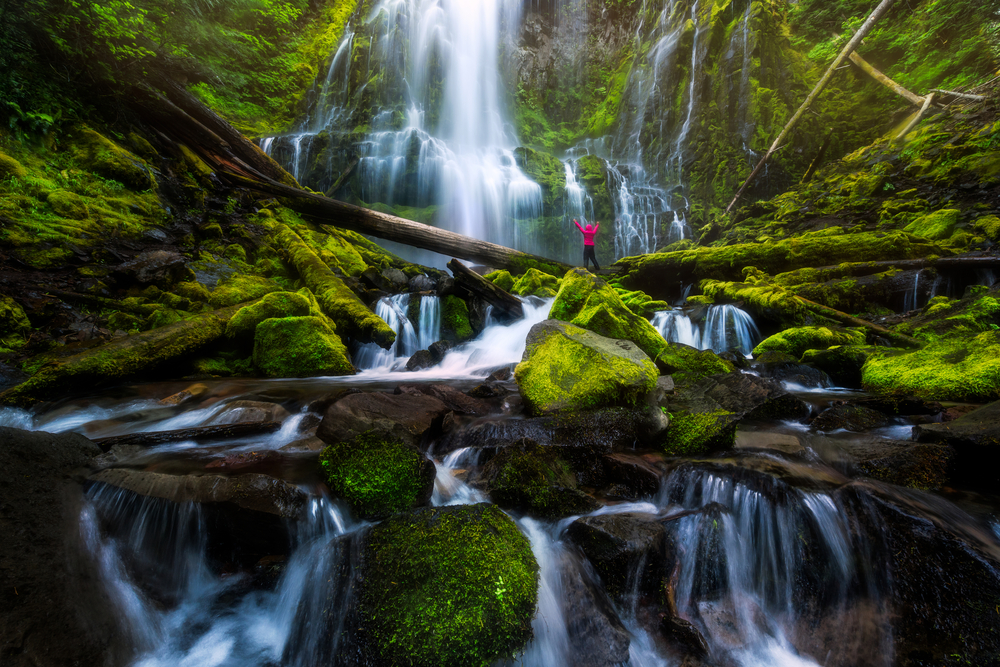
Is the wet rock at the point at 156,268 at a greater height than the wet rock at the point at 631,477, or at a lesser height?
greater

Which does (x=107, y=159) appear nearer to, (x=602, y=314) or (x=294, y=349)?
(x=294, y=349)

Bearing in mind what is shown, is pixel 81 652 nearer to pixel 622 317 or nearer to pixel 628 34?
pixel 622 317

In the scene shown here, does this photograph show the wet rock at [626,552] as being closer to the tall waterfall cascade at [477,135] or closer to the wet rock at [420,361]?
the wet rock at [420,361]

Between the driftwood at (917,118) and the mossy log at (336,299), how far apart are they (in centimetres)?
1769

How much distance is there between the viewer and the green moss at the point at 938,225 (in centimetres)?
895

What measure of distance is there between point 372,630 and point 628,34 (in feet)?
119

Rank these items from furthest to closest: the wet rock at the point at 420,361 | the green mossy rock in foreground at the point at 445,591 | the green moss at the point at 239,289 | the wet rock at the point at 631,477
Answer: the wet rock at the point at 420,361 < the green moss at the point at 239,289 < the wet rock at the point at 631,477 < the green mossy rock in foreground at the point at 445,591

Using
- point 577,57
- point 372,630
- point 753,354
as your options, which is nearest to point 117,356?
point 372,630

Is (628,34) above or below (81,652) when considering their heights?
above

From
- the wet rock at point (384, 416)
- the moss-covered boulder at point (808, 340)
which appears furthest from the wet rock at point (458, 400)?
the moss-covered boulder at point (808, 340)

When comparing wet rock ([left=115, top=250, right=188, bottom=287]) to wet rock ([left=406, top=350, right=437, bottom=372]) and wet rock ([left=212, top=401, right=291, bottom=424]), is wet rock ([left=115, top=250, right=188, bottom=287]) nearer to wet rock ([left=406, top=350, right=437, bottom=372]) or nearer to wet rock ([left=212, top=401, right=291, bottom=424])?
wet rock ([left=212, top=401, right=291, bottom=424])

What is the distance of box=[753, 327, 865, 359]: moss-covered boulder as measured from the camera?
643 cm

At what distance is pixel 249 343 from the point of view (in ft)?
20.6

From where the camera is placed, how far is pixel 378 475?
265 centimetres
